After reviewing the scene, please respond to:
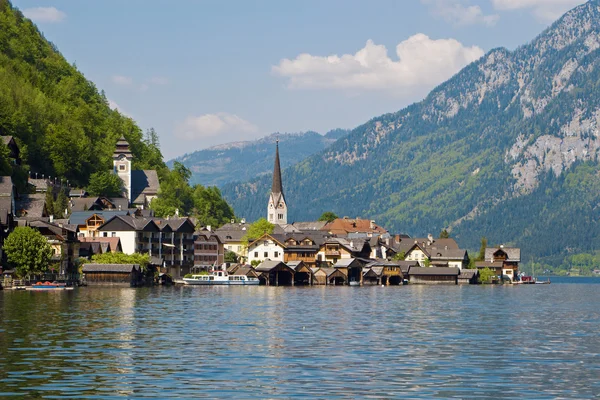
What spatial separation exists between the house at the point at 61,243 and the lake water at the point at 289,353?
181 ft

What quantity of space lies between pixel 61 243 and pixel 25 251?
1641 centimetres

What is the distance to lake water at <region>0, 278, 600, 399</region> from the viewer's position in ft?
146

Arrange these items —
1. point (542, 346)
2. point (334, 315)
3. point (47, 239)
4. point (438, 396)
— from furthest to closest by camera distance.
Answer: point (47, 239), point (334, 315), point (542, 346), point (438, 396)

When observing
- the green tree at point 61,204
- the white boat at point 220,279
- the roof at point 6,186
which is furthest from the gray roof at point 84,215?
the roof at point 6,186

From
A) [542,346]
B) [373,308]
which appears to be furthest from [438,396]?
[373,308]

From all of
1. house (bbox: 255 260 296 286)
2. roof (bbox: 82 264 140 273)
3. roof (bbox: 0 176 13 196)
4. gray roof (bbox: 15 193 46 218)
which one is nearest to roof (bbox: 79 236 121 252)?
gray roof (bbox: 15 193 46 218)

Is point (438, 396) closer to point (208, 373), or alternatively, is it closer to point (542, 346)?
point (208, 373)

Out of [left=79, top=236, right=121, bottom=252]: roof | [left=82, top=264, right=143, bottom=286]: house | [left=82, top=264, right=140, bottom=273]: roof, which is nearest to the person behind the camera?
[left=82, top=264, right=143, bottom=286]: house

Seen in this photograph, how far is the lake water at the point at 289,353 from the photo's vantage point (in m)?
44.4

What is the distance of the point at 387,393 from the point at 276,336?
25.3 m

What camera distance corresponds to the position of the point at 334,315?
9206 centimetres

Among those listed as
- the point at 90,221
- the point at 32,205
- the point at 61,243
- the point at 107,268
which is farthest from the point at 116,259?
the point at 32,205

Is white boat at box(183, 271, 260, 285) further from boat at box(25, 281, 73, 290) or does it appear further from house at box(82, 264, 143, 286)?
boat at box(25, 281, 73, 290)

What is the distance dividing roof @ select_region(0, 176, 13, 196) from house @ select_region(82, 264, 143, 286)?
1645 cm
